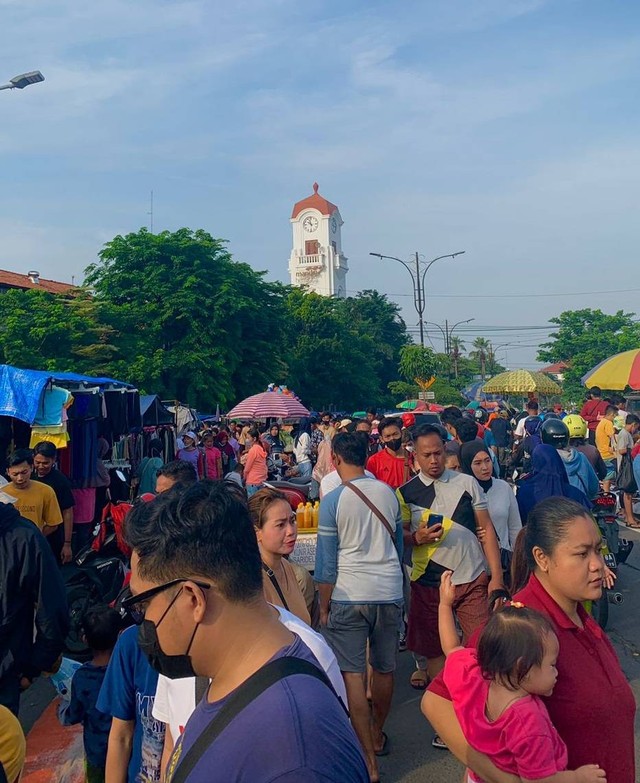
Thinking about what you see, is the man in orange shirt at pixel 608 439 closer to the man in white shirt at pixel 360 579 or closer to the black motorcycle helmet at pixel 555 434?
the black motorcycle helmet at pixel 555 434

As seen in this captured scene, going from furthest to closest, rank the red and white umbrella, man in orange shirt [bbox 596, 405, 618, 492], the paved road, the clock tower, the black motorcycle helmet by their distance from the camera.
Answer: the clock tower
the red and white umbrella
man in orange shirt [bbox 596, 405, 618, 492]
the black motorcycle helmet
the paved road

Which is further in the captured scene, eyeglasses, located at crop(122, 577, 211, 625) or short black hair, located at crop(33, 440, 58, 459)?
short black hair, located at crop(33, 440, 58, 459)

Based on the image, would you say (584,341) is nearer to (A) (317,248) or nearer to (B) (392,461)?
(B) (392,461)

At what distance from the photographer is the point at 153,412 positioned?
43.1ft

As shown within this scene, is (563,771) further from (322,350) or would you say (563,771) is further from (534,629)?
(322,350)

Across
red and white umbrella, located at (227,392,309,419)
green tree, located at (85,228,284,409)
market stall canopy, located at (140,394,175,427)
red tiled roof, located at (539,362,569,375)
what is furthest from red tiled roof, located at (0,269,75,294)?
red tiled roof, located at (539,362,569,375)

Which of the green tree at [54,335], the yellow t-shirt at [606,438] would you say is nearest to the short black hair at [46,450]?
the yellow t-shirt at [606,438]

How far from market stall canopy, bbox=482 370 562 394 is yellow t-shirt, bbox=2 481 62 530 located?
18.3 meters

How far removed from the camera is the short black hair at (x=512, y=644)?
2.18 m

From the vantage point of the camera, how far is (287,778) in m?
1.26

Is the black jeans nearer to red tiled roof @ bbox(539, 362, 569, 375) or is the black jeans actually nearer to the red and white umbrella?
the red and white umbrella

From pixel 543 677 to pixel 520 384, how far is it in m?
21.4

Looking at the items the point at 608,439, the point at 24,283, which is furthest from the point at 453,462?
the point at 24,283

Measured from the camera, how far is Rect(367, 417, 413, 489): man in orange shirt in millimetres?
7330
